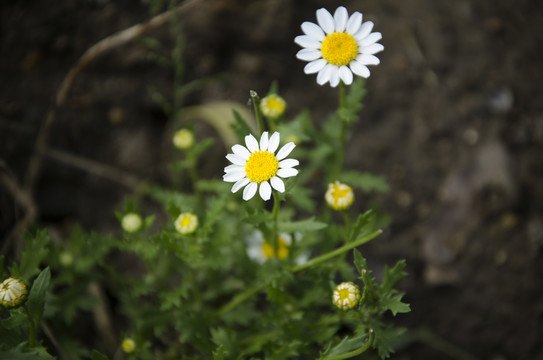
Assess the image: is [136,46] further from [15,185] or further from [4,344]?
[4,344]

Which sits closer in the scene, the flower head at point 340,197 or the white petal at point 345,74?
the white petal at point 345,74

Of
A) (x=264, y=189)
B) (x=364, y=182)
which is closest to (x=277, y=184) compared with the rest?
(x=264, y=189)

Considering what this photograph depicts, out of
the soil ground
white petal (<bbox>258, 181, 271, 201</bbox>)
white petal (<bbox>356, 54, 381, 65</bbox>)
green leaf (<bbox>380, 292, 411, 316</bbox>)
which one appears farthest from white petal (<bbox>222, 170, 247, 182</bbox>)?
the soil ground

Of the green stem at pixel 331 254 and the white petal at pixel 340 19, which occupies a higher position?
the white petal at pixel 340 19

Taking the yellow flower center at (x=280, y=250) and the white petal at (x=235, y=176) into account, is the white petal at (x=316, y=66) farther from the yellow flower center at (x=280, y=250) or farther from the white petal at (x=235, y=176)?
the yellow flower center at (x=280, y=250)

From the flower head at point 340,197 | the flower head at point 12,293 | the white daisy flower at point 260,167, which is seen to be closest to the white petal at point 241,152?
the white daisy flower at point 260,167

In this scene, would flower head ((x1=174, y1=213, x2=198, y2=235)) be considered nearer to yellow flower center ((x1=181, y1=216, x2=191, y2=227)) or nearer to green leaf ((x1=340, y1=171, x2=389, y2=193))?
yellow flower center ((x1=181, y1=216, x2=191, y2=227))
